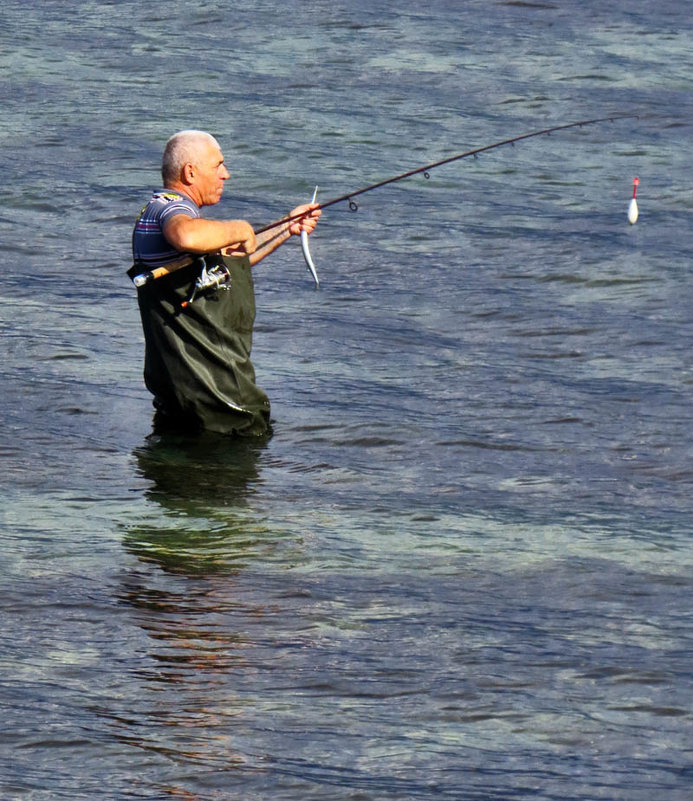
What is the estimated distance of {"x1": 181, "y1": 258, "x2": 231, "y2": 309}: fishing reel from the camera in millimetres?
6430

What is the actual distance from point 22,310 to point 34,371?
1.00 m

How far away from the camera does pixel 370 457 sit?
679cm

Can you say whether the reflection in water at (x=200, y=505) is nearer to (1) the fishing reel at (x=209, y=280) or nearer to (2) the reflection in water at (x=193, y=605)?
(2) the reflection in water at (x=193, y=605)

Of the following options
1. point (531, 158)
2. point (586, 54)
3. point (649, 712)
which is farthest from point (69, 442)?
point (586, 54)

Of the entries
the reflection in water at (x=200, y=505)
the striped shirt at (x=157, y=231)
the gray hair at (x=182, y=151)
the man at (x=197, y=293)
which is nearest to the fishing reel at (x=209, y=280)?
the man at (x=197, y=293)

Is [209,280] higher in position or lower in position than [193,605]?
higher

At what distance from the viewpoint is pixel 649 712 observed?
14.9 feet

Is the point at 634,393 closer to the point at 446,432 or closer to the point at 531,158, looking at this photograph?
the point at 446,432

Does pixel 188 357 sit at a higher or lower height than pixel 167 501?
higher

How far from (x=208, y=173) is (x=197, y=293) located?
0.46 m

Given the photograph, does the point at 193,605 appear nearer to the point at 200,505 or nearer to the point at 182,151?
the point at 200,505

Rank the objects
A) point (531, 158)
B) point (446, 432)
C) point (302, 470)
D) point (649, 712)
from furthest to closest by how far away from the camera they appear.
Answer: point (531, 158)
point (446, 432)
point (302, 470)
point (649, 712)

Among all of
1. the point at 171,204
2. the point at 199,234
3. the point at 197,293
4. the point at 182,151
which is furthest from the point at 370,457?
the point at 182,151

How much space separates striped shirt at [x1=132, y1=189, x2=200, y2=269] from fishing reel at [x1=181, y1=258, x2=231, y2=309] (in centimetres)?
12
